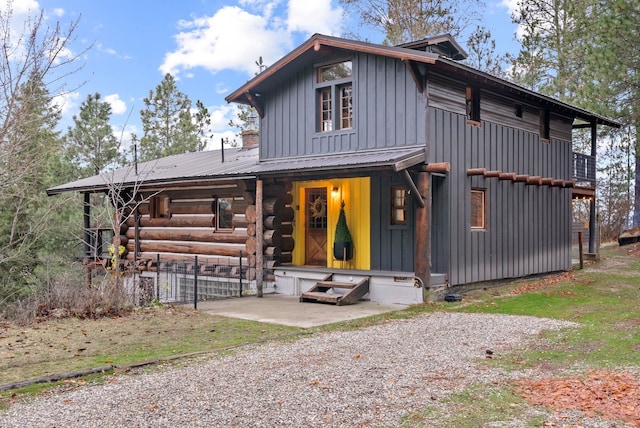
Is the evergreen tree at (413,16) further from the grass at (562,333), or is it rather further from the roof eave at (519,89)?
the grass at (562,333)

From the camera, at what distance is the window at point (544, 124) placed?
56.8 feet

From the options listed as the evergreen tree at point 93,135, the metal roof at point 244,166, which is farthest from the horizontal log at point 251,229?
the evergreen tree at point 93,135

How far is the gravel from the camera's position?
484 cm

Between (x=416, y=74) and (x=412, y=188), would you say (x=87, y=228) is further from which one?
(x=416, y=74)

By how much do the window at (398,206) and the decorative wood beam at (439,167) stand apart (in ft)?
4.38

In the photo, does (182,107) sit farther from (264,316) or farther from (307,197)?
(264,316)

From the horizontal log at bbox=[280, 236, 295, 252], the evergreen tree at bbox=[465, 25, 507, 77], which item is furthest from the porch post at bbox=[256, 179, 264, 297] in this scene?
the evergreen tree at bbox=[465, 25, 507, 77]

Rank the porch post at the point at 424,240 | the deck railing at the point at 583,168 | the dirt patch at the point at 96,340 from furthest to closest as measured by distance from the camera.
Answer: the deck railing at the point at 583,168, the porch post at the point at 424,240, the dirt patch at the point at 96,340

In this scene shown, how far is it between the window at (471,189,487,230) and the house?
0.12 ft

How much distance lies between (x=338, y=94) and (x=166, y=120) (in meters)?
29.2

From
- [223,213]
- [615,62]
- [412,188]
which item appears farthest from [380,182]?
[615,62]

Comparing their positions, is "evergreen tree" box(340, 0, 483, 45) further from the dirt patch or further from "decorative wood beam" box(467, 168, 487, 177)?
the dirt patch

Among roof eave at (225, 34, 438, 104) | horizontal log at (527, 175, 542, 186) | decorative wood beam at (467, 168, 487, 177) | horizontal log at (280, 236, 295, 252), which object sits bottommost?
horizontal log at (280, 236, 295, 252)

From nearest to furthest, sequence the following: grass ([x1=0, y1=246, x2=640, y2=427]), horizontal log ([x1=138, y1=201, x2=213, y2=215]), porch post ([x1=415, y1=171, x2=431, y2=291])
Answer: grass ([x1=0, y1=246, x2=640, y2=427]) → porch post ([x1=415, y1=171, x2=431, y2=291]) → horizontal log ([x1=138, y1=201, x2=213, y2=215])
